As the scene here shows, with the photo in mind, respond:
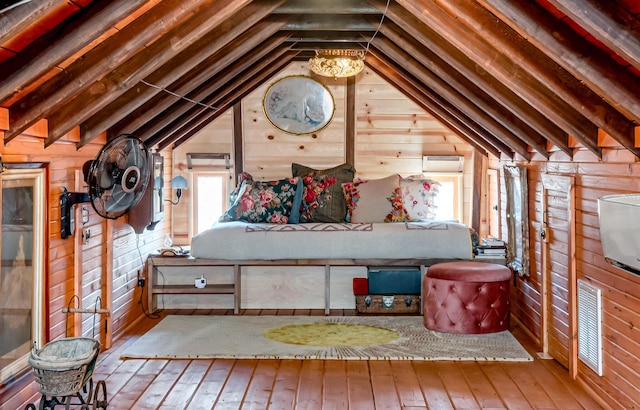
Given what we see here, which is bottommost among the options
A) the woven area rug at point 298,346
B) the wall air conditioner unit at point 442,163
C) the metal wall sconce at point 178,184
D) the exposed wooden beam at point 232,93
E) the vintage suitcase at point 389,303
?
the woven area rug at point 298,346

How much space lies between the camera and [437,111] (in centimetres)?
596

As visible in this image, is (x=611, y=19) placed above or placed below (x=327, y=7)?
below

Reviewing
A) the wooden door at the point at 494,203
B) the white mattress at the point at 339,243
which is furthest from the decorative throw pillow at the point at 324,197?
the wooden door at the point at 494,203

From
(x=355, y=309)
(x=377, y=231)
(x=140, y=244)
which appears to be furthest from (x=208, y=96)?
(x=355, y=309)

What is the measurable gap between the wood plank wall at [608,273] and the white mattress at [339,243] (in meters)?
1.23

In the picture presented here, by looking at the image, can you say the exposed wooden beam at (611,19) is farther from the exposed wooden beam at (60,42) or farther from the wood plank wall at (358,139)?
→ the wood plank wall at (358,139)

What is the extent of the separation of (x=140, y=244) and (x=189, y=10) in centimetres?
292

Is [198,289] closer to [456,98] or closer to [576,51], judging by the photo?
[456,98]

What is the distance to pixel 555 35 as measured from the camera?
2811 mm

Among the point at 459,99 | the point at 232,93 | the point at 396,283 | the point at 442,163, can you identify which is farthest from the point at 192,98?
the point at 442,163

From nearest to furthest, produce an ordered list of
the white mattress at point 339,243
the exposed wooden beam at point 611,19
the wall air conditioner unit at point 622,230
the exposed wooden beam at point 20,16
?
1. the exposed wooden beam at point 20,16
2. the exposed wooden beam at point 611,19
3. the wall air conditioner unit at point 622,230
4. the white mattress at point 339,243

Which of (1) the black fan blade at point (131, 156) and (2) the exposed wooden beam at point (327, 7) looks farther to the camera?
(2) the exposed wooden beam at point (327, 7)

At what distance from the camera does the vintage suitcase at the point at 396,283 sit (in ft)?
18.3

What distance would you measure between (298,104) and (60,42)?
3.93m
